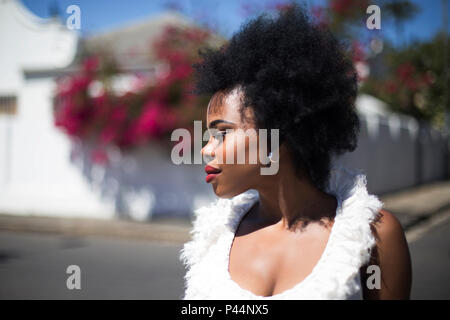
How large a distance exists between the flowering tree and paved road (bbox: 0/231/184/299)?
2.26 meters

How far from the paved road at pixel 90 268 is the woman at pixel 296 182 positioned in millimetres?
3516

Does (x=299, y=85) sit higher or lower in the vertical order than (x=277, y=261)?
higher

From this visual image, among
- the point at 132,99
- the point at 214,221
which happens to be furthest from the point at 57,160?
the point at 214,221

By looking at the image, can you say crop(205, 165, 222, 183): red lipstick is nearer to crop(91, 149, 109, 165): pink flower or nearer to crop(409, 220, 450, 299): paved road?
crop(409, 220, 450, 299): paved road

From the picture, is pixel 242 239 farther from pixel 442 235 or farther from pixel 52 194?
pixel 52 194

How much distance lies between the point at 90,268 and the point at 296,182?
5.25 metres

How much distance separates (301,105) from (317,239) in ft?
1.35

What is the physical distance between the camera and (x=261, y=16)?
5.78 ft

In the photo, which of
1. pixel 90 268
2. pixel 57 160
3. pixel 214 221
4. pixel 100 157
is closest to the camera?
pixel 214 221

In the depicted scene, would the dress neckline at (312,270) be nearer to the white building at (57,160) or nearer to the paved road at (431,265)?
the paved road at (431,265)

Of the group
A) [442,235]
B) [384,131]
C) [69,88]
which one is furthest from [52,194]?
[384,131]

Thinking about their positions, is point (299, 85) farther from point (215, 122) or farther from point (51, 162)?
point (51, 162)

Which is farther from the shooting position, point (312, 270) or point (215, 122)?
point (215, 122)

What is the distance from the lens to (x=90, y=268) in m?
6.34
